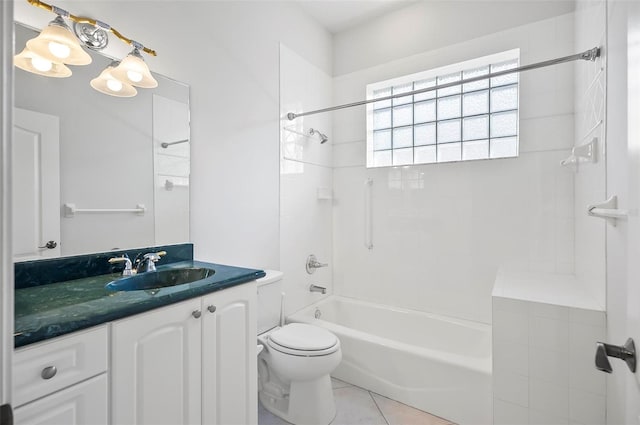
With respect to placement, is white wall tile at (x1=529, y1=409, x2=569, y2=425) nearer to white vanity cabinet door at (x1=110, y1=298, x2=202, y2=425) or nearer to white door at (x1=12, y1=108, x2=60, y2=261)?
white vanity cabinet door at (x1=110, y1=298, x2=202, y2=425)

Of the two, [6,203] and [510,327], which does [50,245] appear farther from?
[510,327]

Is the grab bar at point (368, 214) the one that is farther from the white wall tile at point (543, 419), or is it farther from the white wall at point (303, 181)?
the white wall tile at point (543, 419)

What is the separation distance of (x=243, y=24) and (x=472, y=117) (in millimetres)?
1947

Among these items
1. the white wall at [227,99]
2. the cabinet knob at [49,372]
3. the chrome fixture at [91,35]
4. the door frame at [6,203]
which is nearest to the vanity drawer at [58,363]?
the cabinet knob at [49,372]

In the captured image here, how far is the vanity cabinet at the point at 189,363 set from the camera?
3.21 ft

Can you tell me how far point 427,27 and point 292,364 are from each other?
2837mm

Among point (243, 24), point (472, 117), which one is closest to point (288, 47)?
point (243, 24)

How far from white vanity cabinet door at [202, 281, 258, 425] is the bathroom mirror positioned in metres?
0.61

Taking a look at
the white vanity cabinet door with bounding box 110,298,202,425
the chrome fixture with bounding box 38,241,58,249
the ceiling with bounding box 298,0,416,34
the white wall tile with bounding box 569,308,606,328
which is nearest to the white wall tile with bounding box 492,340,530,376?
the white wall tile with bounding box 569,308,606,328

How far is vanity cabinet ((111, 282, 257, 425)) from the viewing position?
0.98 m

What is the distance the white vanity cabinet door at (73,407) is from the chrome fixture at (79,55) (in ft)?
3.95

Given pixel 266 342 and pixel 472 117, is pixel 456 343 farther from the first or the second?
pixel 472 117

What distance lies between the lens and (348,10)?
2725 mm

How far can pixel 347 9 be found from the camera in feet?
8.89
